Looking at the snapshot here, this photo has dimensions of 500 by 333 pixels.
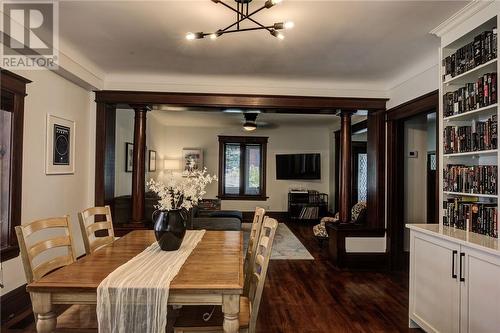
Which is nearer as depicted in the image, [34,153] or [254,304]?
[254,304]

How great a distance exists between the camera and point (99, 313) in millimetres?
1574

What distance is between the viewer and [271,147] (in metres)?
9.11

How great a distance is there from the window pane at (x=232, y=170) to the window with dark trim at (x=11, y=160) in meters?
6.26

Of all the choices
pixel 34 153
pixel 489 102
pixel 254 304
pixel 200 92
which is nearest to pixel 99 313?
pixel 254 304

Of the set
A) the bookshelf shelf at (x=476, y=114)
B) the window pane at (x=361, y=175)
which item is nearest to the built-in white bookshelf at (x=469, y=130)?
the bookshelf shelf at (x=476, y=114)

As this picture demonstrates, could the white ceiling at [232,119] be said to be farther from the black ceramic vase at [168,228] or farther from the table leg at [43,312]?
the table leg at [43,312]

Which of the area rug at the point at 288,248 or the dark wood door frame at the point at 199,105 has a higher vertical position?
the dark wood door frame at the point at 199,105

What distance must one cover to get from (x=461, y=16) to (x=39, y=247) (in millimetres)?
3484

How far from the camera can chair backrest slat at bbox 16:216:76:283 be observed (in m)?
1.78

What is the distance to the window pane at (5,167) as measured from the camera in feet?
9.20

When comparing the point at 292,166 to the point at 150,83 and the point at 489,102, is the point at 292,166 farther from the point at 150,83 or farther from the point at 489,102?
the point at 489,102

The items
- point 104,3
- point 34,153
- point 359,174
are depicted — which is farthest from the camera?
point 359,174

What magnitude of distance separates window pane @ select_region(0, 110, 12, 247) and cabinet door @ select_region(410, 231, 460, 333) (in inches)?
142

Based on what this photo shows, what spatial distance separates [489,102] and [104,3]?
3.00 meters
